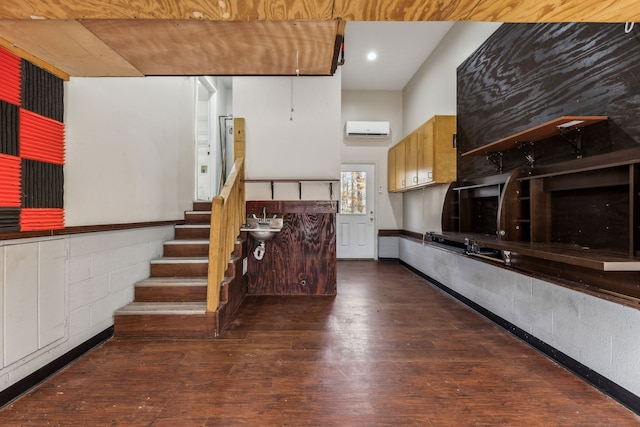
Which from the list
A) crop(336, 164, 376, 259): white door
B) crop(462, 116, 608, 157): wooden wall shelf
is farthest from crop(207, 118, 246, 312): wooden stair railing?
crop(336, 164, 376, 259): white door

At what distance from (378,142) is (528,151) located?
3993 mm

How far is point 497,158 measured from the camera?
3238mm

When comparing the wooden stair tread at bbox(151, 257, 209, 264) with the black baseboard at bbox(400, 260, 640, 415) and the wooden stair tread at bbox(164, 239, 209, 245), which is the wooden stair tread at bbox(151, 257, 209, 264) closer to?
the wooden stair tread at bbox(164, 239, 209, 245)

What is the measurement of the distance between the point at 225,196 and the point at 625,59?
3179 mm

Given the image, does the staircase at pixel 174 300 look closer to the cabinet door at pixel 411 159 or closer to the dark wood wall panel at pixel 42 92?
the dark wood wall panel at pixel 42 92

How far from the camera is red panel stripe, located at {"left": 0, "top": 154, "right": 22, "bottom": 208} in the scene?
1680mm

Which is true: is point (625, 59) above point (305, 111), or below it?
below

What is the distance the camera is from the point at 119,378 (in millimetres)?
1995

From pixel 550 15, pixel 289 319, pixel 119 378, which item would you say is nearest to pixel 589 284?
pixel 550 15

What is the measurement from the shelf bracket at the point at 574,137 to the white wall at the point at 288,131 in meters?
2.36

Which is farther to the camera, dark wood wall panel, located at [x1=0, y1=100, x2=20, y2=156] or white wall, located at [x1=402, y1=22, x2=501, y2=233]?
white wall, located at [x1=402, y1=22, x2=501, y2=233]

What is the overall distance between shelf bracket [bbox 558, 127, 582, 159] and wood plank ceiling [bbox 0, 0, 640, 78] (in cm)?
111

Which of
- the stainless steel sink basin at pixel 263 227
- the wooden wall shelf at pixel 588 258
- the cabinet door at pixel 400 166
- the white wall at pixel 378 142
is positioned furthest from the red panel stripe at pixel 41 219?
the white wall at pixel 378 142

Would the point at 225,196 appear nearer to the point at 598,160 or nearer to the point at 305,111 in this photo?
the point at 305,111
